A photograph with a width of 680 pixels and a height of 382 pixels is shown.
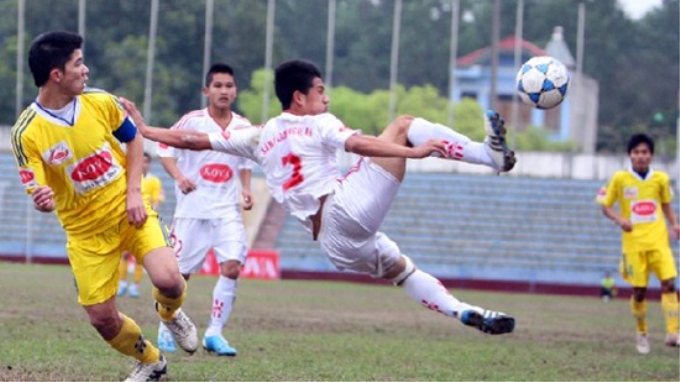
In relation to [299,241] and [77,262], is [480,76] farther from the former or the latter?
[77,262]

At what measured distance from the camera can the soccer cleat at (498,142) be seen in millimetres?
9109

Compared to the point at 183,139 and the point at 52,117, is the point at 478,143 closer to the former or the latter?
the point at 183,139

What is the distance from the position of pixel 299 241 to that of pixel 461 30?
42955 mm

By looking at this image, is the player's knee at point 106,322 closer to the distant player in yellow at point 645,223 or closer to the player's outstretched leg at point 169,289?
the player's outstretched leg at point 169,289

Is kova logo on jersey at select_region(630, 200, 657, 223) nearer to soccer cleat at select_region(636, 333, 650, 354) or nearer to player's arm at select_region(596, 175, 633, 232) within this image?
player's arm at select_region(596, 175, 633, 232)

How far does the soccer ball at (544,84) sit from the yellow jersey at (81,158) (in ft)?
10.2

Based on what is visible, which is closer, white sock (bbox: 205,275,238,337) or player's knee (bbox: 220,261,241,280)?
white sock (bbox: 205,275,238,337)

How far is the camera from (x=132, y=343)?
9266mm

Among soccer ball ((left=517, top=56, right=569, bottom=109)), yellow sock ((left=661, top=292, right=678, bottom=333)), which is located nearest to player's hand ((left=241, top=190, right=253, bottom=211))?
soccer ball ((left=517, top=56, right=569, bottom=109))

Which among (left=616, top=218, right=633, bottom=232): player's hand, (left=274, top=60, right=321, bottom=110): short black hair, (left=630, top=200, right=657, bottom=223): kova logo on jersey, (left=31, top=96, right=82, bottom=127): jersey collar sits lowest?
(left=616, top=218, right=633, bottom=232): player's hand

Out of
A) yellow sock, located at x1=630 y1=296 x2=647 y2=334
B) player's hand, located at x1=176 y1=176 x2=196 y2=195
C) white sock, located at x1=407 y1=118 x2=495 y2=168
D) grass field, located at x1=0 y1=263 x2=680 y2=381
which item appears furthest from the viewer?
yellow sock, located at x1=630 y1=296 x2=647 y2=334

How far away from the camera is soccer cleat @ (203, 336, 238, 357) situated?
11.9 m

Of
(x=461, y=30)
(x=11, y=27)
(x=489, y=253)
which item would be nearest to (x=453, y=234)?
(x=489, y=253)

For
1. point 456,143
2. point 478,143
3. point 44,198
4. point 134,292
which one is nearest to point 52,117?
point 44,198
